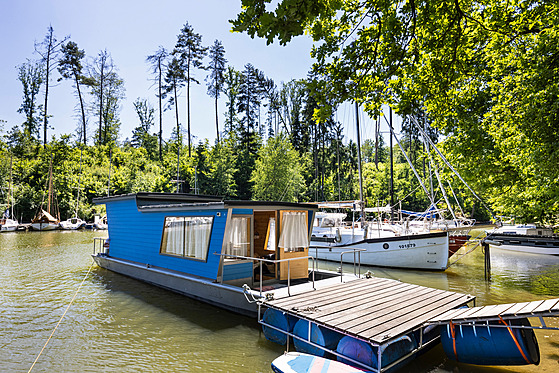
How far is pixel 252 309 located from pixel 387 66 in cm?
612

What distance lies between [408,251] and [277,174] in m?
18.5

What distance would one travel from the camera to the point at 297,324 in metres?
6.26

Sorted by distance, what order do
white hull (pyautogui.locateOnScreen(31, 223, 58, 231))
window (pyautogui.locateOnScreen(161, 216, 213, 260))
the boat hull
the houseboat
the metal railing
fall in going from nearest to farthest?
the boat hull, the houseboat, window (pyautogui.locateOnScreen(161, 216, 213, 260)), the metal railing, white hull (pyautogui.locateOnScreen(31, 223, 58, 231))

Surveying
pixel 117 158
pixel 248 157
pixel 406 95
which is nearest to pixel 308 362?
pixel 406 95

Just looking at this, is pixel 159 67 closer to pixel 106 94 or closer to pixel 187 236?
pixel 106 94

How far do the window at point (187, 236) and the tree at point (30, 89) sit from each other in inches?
1780

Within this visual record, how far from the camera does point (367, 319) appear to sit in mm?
5852

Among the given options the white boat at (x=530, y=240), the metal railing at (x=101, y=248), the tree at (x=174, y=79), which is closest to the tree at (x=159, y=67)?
the tree at (x=174, y=79)

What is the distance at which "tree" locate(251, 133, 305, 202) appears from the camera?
32500 mm

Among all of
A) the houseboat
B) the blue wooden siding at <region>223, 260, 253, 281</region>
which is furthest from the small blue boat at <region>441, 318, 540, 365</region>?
the blue wooden siding at <region>223, 260, 253, 281</region>

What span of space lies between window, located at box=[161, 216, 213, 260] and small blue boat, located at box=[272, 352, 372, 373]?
4.53 metres

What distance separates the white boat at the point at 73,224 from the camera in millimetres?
34188

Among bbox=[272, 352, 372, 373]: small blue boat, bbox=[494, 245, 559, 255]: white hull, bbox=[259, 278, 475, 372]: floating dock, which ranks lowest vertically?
bbox=[494, 245, 559, 255]: white hull

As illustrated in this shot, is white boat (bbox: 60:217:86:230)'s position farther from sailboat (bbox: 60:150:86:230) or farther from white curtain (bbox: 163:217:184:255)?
white curtain (bbox: 163:217:184:255)
